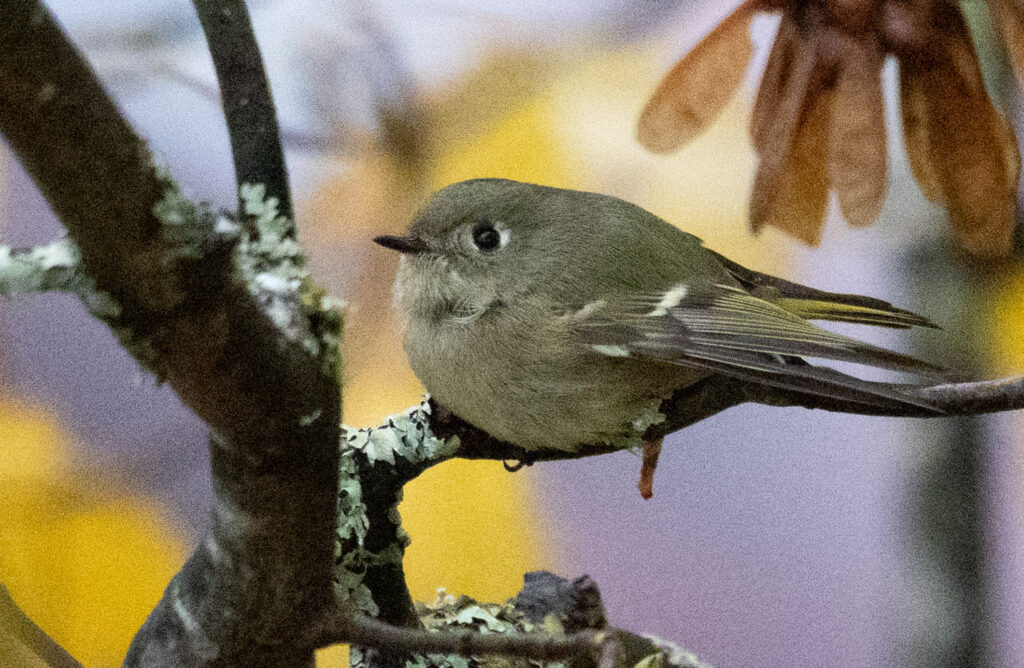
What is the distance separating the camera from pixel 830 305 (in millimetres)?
578

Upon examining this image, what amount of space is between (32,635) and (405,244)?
0.34 metres

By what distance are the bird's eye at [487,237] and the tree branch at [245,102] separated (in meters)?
0.15

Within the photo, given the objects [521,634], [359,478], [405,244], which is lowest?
[521,634]

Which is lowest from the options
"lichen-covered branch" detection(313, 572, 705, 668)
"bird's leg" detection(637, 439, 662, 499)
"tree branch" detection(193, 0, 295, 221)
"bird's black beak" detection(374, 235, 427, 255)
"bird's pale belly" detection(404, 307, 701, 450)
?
"lichen-covered branch" detection(313, 572, 705, 668)

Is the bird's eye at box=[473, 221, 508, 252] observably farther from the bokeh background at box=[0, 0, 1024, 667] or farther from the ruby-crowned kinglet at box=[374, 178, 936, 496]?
the bokeh background at box=[0, 0, 1024, 667]

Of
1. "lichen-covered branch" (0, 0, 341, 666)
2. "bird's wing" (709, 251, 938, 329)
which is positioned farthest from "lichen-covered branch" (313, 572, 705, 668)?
"bird's wing" (709, 251, 938, 329)

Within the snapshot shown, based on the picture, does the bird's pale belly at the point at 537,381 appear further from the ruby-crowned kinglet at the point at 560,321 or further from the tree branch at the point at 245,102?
the tree branch at the point at 245,102

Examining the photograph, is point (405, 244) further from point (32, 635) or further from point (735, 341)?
point (32, 635)

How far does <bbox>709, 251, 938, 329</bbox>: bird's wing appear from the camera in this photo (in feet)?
1.90

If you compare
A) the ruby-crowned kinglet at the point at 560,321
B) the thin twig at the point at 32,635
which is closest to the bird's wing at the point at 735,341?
the ruby-crowned kinglet at the point at 560,321

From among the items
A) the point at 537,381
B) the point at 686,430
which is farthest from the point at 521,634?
the point at 686,430

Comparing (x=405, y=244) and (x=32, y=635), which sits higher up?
(x=405, y=244)

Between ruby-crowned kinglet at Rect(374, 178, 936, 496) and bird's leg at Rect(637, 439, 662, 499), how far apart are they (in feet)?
0.20

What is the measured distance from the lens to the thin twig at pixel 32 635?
0.50 metres
